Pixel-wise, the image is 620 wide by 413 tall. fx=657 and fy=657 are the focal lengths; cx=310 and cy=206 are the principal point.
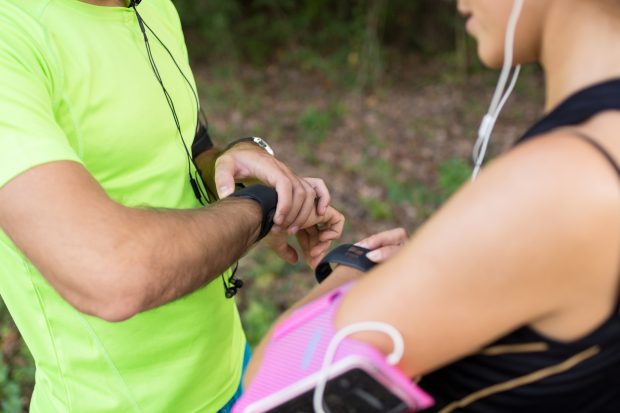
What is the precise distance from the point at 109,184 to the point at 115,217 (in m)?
0.32

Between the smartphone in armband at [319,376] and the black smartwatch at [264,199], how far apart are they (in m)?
0.45

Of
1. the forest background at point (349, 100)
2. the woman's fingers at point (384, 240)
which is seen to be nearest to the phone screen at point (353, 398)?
the woman's fingers at point (384, 240)

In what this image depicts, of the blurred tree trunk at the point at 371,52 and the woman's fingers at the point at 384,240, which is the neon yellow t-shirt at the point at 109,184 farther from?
the blurred tree trunk at the point at 371,52

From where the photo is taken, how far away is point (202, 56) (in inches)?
322

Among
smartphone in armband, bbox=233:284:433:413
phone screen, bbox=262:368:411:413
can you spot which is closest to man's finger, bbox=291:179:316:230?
smartphone in armband, bbox=233:284:433:413

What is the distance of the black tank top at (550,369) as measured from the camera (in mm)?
887

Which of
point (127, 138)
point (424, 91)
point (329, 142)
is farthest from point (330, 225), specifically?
point (424, 91)

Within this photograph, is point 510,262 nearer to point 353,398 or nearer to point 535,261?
point 535,261

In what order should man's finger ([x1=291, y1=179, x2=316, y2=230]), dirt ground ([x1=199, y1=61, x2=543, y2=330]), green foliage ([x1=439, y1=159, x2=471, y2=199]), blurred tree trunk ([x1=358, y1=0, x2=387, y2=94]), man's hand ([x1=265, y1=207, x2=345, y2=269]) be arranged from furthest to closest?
blurred tree trunk ([x1=358, y1=0, x2=387, y2=94])
green foliage ([x1=439, y1=159, x2=471, y2=199])
dirt ground ([x1=199, y1=61, x2=543, y2=330])
man's hand ([x1=265, y1=207, x2=345, y2=269])
man's finger ([x1=291, y1=179, x2=316, y2=230])

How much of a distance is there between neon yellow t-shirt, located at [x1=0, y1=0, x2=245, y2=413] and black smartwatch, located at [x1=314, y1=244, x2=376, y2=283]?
20.4 inches

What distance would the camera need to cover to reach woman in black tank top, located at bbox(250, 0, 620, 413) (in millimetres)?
803

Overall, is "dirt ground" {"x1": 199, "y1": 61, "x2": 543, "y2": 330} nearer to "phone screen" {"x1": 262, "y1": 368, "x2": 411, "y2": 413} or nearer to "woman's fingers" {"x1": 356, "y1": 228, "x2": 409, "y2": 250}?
"woman's fingers" {"x1": 356, "y1": 228, "x2": 409, "y2": 250}

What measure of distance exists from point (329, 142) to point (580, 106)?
5.32m

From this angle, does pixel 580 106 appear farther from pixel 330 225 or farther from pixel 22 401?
pixel 22 401
